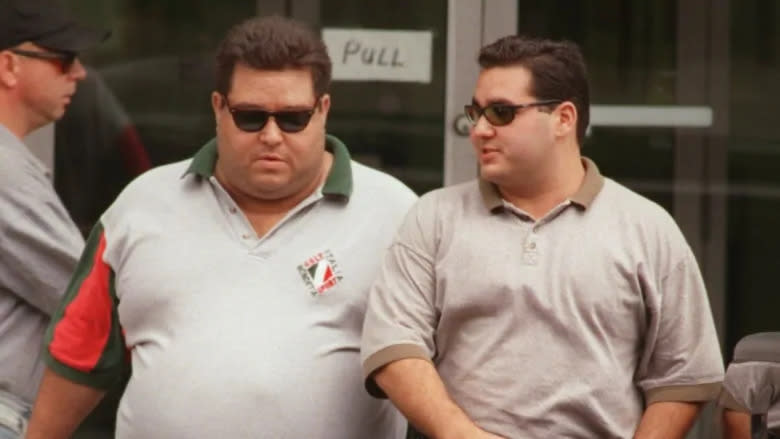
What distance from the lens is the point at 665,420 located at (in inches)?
197

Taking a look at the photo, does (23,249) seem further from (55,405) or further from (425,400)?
(425,400)

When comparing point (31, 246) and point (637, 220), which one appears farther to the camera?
point (31, 246)

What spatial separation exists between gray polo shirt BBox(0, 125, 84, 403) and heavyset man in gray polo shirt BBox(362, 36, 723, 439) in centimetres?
118

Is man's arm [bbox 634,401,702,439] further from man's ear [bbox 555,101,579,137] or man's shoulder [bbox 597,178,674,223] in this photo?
man's ear [bbox 555,101,579,137]

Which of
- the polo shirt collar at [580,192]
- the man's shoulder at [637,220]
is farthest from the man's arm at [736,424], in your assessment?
the polo shirt collar at [580,192]

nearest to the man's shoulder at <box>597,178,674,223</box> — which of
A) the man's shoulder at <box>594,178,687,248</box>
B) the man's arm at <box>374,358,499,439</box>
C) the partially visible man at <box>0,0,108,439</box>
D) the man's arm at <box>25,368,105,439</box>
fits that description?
the man's shoulder at <box>594,178,687,248</box>

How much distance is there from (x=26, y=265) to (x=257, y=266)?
854mm

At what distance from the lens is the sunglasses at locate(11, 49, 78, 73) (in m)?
6.16

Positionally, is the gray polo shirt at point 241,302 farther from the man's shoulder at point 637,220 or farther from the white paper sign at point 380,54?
the white paper sign at point 380,54

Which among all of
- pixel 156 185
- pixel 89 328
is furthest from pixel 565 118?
pixel 89 328

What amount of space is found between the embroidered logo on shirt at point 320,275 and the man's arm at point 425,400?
338 millimetres

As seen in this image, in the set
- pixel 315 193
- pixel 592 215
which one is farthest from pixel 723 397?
pixel 315 193

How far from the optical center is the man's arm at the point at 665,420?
16.4 feet

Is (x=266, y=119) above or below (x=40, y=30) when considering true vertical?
below
